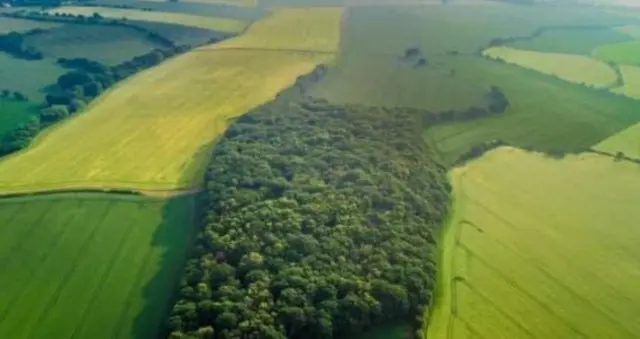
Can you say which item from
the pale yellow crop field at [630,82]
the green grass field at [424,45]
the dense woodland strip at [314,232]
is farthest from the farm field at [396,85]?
the pale yellow crop field at [630,82]

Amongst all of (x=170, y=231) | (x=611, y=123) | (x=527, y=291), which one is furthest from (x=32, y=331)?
(x=611, y=123)

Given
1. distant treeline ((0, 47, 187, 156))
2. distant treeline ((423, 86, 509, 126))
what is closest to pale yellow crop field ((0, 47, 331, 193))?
distant treeline ((0, 47, 187, 156))

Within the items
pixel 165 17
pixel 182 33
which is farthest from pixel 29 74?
pixel 165 17

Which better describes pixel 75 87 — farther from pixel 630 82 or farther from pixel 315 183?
pixel 630 82

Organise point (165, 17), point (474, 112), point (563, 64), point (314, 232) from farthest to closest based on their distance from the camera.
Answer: point (165, 17) < point (563, 64) < point (474, 112) < point (314, 232)

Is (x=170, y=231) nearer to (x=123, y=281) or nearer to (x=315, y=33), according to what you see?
(x=123, y=281)

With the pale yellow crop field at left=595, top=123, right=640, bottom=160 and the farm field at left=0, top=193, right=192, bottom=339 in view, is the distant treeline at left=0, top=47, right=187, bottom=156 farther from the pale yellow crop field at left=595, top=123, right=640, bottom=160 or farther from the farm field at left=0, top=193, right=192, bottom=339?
the pale yellow crop field at left=595, top=123, right=640, bottom=160

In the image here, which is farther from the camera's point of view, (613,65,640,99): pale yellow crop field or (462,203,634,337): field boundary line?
(613,65,640,99): pale yellow crop field
